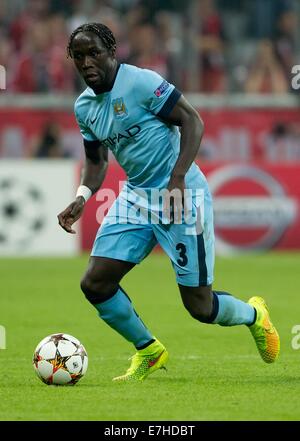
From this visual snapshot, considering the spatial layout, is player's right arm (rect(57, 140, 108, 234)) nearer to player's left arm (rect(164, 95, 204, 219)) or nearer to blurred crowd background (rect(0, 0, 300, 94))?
player's left arm (rect(164, 95, 204, 219))

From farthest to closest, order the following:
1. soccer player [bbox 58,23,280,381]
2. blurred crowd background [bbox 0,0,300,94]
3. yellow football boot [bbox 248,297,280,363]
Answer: blurred crowd background [bbox 0,0,300,94]
yellow football boot [bbox 248,297,280,363]
soccer player [bbox 58,23,280,381]

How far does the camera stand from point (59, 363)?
7352 mm

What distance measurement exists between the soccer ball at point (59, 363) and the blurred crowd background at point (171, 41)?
11.7 m

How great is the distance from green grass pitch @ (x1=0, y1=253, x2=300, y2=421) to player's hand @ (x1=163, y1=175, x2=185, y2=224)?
1.12 m

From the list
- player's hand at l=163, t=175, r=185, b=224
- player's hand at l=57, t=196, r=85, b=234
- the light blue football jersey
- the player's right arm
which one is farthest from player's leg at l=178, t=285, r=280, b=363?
the player's right arm

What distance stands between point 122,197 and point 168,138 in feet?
1.70

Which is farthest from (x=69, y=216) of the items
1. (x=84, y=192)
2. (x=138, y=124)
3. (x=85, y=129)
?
(x=138, y=124)

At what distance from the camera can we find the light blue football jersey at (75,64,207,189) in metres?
7.48

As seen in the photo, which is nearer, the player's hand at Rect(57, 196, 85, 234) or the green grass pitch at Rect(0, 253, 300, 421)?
the green grass pitch at Rect(0, 253, 300, 421)

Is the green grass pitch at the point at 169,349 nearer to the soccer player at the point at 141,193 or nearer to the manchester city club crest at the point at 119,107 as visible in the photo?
the soccer player at the point at 141,193

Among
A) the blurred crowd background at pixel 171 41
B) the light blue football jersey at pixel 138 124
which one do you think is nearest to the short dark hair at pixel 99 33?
the light blue football jersey at pixel 138 124

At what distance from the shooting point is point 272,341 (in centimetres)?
792

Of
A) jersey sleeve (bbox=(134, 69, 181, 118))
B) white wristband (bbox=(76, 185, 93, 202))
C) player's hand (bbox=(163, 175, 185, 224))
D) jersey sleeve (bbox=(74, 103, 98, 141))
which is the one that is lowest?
white wristband (bbox=(76, 185, 93, 202))
